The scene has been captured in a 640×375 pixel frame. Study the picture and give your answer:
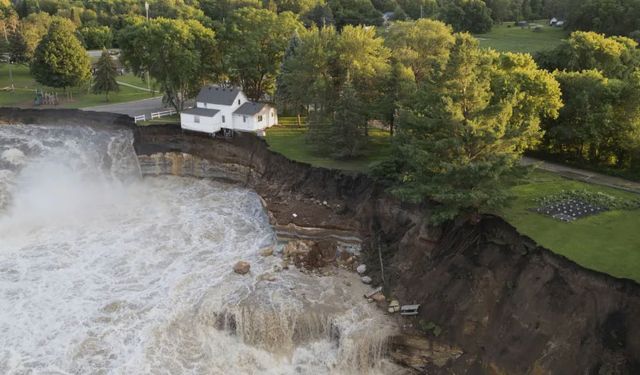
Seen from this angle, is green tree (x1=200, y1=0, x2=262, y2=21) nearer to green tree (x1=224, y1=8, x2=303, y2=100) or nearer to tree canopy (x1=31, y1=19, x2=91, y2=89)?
tree canopy (x1=31, y1=19, x2=91, y2=89)

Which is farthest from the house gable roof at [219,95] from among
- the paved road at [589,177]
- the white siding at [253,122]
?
the paved road at [589,177]

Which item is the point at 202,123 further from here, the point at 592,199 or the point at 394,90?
the point at 592,199

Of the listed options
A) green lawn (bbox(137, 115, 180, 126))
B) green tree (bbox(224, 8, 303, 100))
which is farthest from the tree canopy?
green tree (bbox(224, 8, 303, 100))

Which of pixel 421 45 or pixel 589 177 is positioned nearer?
pixel 589 177

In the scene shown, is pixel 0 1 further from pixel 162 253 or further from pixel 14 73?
pixel 162 253

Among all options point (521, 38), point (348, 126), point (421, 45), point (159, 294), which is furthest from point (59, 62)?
point (521, 38)

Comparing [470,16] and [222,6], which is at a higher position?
[222,6]

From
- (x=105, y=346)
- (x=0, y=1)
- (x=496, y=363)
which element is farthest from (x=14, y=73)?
(x=496, y=363)
